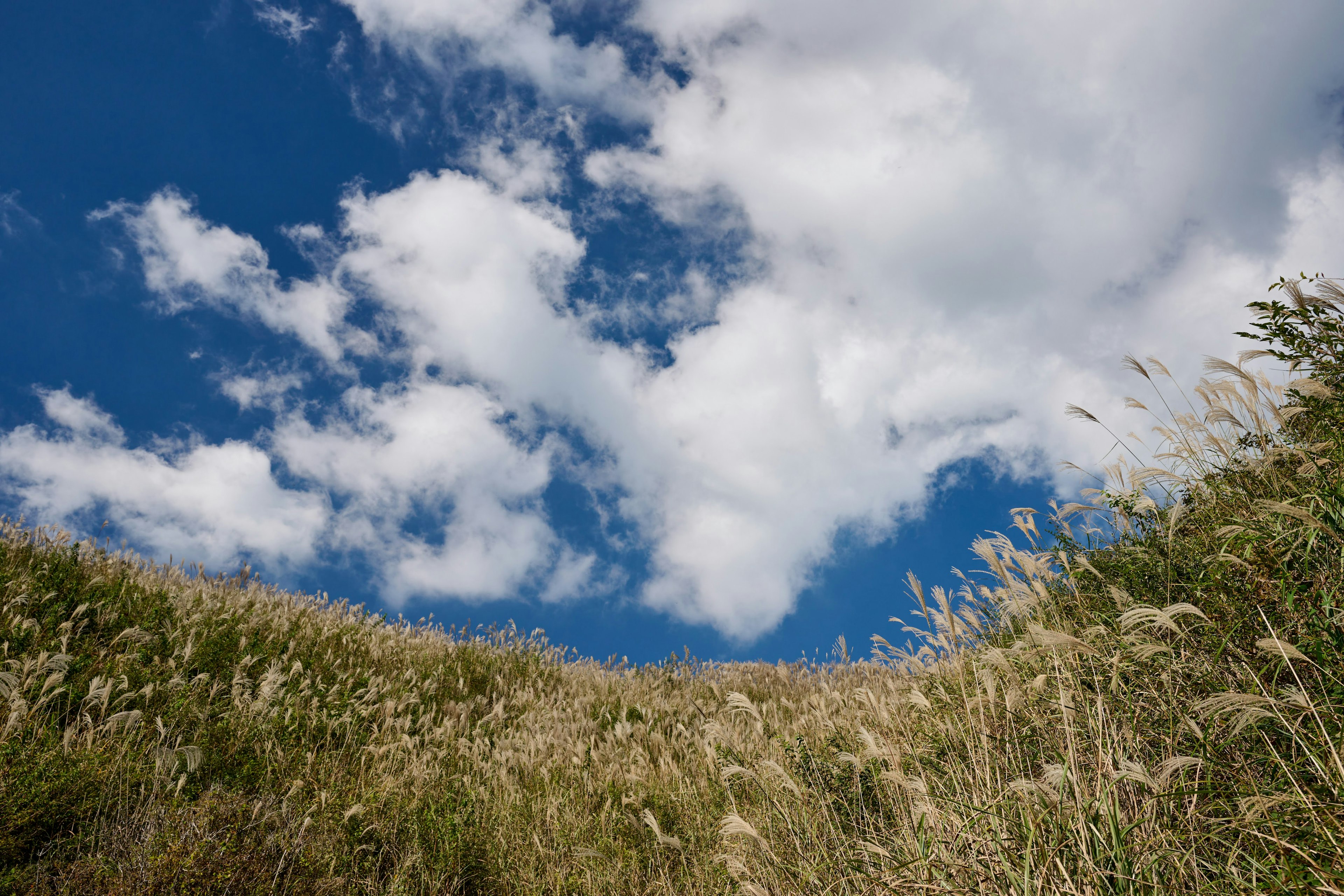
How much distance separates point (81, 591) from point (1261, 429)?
1072 centimetres

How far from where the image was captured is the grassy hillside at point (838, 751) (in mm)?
2709

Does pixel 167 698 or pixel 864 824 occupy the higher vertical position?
pixel 167 698

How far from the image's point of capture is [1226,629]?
371 cm

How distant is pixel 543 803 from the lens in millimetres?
4941

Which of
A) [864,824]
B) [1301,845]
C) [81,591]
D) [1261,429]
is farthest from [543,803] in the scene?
[1261,429]

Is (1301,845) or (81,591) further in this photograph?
(81,591)

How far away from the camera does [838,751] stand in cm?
507

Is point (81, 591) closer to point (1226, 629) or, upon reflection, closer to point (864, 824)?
point (864, 824)

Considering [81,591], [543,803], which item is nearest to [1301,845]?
[543,803]

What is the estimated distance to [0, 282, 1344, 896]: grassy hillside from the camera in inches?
107

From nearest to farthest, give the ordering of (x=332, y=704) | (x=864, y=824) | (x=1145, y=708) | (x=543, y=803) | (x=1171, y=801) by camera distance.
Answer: (x=1171, y=801), (x=1145, y=708), (x=864, y=824), (x=543, y=803), (x=332, y=704)

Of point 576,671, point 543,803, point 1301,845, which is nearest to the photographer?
point 1301,845

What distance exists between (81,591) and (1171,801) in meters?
8.93

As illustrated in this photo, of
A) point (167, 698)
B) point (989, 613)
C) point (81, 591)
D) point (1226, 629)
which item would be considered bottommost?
point (1226, 629)
